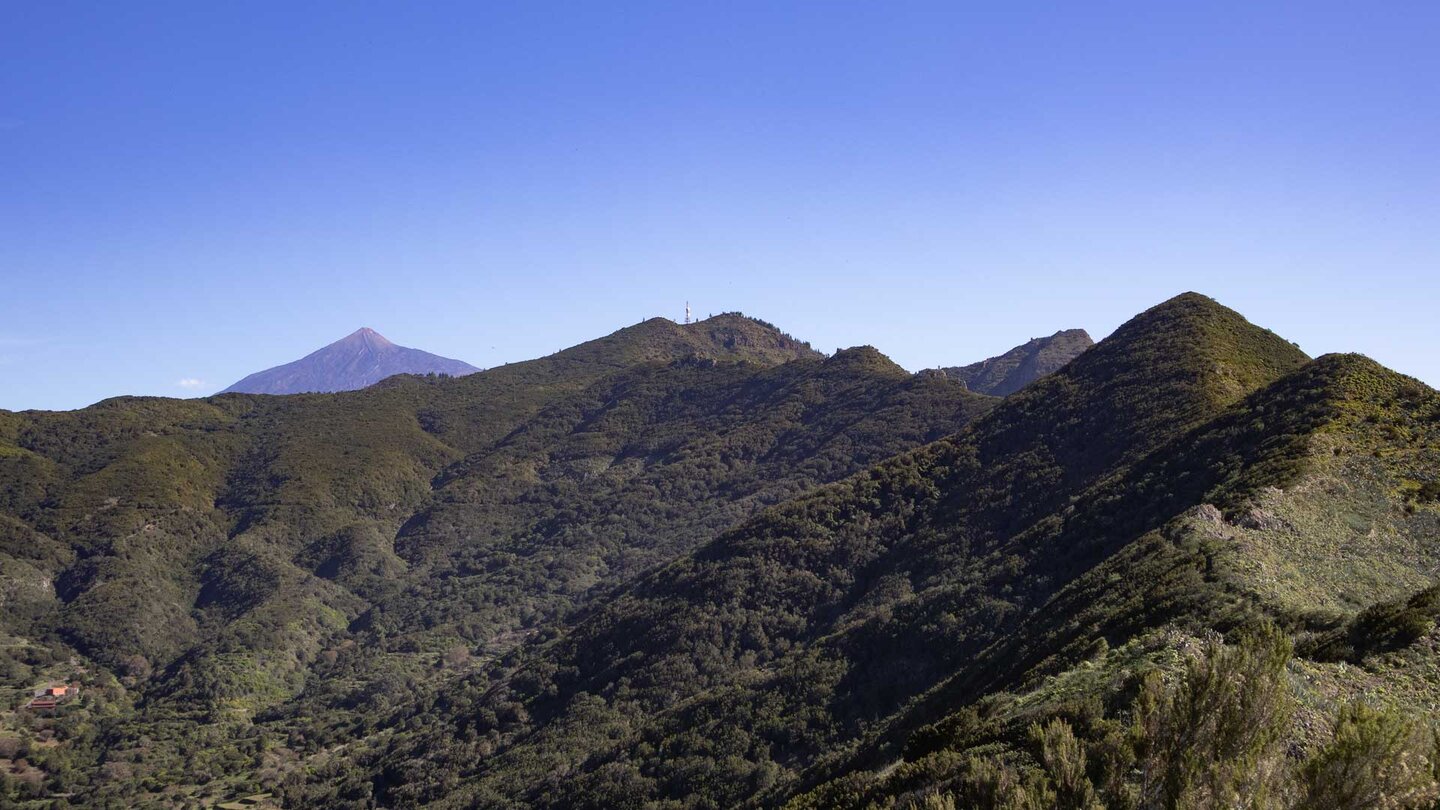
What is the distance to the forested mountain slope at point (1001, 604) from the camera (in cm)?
2202

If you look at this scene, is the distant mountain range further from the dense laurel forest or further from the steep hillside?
the steep hillside

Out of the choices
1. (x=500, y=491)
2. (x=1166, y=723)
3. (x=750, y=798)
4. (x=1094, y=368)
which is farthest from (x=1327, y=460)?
(x=500, y=491)

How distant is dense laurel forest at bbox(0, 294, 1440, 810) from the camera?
19172 millimetres

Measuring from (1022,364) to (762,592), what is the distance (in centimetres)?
13032

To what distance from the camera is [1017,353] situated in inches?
7564

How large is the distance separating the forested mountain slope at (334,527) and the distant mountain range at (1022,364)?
124 ft

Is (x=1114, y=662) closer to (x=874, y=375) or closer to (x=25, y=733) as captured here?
(x=25, y=733)

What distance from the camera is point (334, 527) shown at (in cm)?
12394

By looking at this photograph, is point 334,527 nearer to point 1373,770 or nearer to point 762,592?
point 762,592

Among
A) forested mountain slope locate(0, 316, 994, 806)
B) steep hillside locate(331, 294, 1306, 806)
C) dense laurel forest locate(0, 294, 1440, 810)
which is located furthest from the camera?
forested mountain slope locate(0, 316, 994, 806)

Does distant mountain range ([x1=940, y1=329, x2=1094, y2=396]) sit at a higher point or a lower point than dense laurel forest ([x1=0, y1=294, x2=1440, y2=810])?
higher

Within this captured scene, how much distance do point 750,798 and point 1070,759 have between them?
25113mm

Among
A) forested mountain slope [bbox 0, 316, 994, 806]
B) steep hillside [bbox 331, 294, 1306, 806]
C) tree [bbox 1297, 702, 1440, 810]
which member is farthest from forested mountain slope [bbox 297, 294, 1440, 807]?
forested mountain slope [bbox 0, 316, 994, 806]

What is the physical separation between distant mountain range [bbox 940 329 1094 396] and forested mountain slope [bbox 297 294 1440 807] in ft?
300
